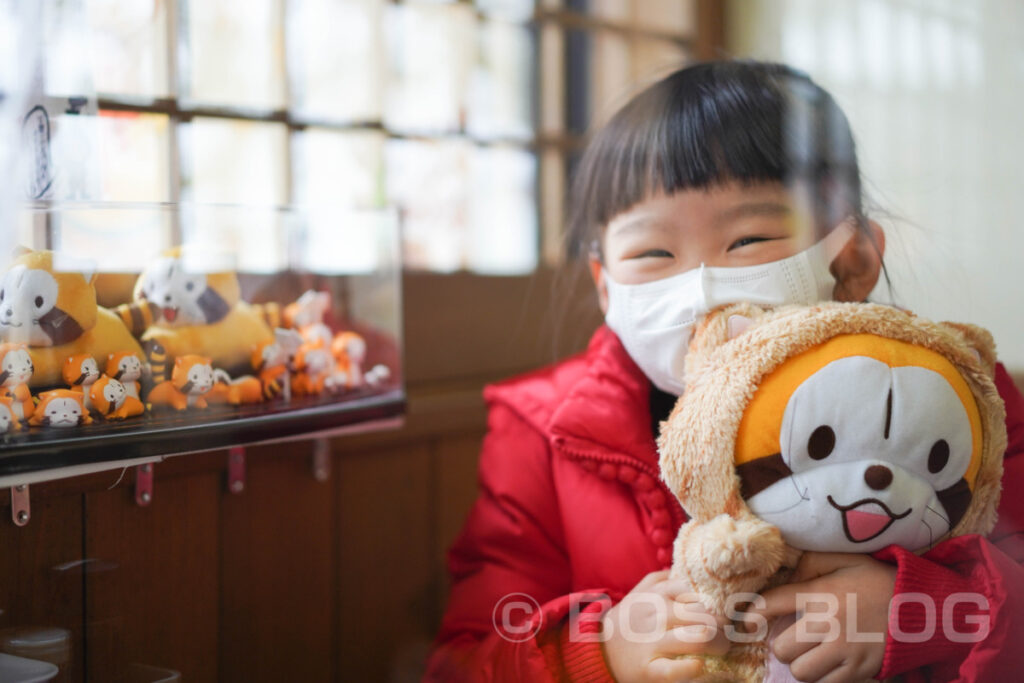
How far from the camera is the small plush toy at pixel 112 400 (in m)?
Result: 0.60

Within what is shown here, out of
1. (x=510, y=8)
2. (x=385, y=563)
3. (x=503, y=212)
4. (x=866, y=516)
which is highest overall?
(x=510, y=8)

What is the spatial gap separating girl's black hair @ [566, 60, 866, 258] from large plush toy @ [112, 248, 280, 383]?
347 millimetres

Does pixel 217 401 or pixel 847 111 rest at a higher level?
pixel 847 111

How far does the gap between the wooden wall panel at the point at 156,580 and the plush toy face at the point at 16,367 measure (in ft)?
0.43

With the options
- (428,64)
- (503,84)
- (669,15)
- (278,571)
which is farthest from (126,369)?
(669,15)

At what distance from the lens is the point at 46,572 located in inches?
24.8

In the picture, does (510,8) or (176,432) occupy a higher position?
(510,8)

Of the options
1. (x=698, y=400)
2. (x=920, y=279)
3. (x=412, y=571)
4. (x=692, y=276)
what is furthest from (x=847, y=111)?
(x=412, y=571)

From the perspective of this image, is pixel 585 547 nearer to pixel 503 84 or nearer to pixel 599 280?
pixel 599 280

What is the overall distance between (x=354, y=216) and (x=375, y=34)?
36cm

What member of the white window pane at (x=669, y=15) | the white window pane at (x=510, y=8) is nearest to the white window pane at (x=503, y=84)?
the white window pane at (x=510, y=8)

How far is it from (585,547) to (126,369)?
16.4 inches

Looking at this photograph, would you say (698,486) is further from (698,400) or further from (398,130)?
(398,130)

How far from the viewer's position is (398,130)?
Answer: 1.17m
